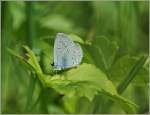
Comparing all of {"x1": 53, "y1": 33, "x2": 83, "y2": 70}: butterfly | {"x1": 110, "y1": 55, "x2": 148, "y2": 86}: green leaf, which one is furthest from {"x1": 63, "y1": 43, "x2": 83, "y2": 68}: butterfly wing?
{"x1": 110, "y1": 55, "x2": 148, "y2": 86}: green leaf

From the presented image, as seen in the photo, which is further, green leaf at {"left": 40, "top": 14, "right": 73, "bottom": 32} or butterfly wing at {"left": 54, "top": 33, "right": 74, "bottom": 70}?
green leaf at {"left": 40, "top": 14, "right": 73, "bottom": 32}

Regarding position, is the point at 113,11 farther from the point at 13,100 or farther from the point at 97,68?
the point at 13,100

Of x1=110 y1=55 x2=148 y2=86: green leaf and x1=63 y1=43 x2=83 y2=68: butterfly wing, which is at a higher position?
x1=63 y1=43 x2=83 y2=68: butterfly wing

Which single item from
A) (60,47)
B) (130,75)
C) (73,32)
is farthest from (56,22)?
(130,75)

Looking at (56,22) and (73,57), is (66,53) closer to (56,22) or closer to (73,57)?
(73,57)

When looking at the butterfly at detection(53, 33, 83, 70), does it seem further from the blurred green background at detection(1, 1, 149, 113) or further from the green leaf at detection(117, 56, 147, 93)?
the green leaf at detection(117, 56, 147, 93)

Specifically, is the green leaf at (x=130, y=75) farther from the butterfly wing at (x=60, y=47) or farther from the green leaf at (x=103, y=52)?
the butterfly wing at (x=60, y=47)

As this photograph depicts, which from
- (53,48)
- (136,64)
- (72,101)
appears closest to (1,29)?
(53,48)
